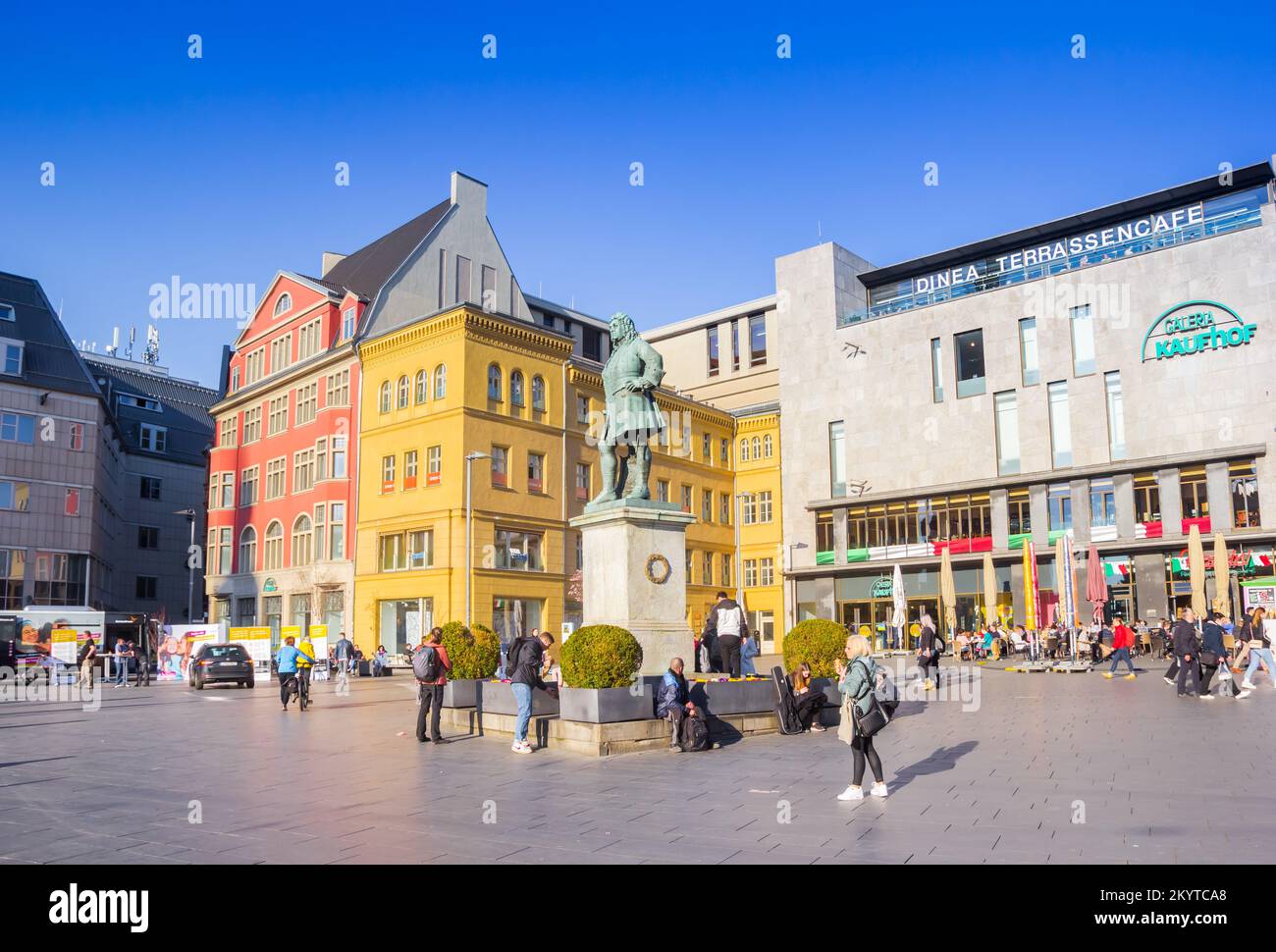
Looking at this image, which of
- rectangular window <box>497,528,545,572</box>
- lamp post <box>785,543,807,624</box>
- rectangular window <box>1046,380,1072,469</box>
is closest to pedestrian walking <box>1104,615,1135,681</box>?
rectangular window <box>497,528,545,572</box>

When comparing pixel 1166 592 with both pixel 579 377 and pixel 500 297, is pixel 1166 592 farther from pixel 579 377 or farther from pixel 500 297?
pixel 500 297

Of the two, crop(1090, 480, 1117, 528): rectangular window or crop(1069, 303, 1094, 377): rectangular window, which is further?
crop(1069, 303, 1094, 377): rectangular window

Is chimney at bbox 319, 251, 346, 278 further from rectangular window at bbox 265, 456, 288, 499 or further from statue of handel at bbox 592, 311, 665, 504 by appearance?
statue of handel at bbox 592, 311, 665, 504

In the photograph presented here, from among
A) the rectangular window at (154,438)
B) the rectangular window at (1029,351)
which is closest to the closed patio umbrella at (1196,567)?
the rectangular window at (1029,351)

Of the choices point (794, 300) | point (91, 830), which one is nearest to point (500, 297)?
point (794, 300)

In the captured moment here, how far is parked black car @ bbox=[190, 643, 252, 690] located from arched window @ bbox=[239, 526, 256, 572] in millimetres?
18889

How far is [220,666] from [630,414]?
23423 mm

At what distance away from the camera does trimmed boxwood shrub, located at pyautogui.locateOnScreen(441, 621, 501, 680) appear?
16641mm

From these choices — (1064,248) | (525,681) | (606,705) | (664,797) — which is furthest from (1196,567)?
(1064,248)

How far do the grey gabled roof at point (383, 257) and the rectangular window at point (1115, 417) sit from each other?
35685 mm

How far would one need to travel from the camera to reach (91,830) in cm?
854

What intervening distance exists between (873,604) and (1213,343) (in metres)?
21.9

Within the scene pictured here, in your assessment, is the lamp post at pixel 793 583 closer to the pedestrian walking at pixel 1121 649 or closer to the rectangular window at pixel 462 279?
the rectangular window at pixel 462 279

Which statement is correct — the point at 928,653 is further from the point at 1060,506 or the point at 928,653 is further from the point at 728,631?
the point at 1060,506
